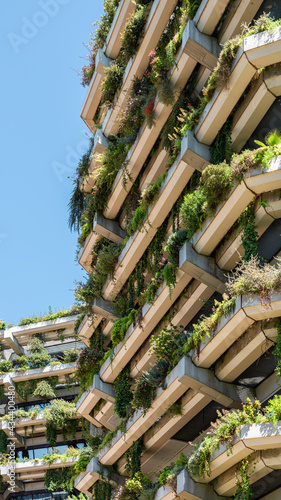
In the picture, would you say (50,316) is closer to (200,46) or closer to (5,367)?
(5,367)

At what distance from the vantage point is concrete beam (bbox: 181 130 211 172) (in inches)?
698

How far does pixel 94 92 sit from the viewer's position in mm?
27297

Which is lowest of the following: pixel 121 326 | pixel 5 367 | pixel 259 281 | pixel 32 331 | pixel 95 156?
pixel 259 281


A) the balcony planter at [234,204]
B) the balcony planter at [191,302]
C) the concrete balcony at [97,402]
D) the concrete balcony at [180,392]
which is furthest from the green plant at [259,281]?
the concrete balcony at [97,402]

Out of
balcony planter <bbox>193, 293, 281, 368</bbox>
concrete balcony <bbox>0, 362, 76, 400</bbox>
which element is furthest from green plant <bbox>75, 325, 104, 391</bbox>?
concrete balcony <bbox>0, 362, 76, 400</bbox>

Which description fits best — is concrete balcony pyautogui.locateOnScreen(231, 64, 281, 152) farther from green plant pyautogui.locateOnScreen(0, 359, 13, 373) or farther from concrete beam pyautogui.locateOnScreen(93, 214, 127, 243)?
green plant pyautogui.locateOnScreen(0, 359, 13, 373)

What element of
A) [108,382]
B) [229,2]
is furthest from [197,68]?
[108,382]

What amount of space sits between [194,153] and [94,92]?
425 inches

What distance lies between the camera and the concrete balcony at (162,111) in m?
17.9

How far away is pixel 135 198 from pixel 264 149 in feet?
29.6

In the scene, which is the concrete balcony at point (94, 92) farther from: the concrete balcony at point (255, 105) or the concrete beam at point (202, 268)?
the concrete beam at point (202, 268)

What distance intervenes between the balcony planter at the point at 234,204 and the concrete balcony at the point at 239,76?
7.35 feet

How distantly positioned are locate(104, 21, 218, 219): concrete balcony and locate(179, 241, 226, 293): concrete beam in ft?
16.0

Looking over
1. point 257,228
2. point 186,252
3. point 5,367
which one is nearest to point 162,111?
point 186,252
